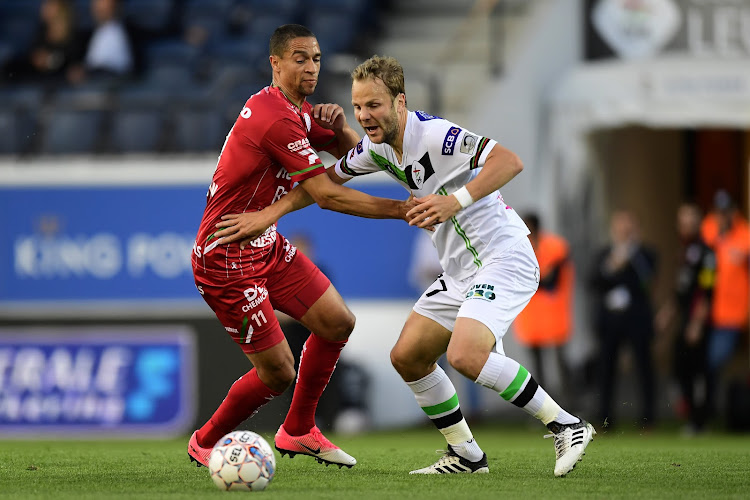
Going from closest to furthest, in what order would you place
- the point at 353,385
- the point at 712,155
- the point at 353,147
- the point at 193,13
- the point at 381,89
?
1. the point at 381,89
2. the point at 353,147
3. the point at 353,385
4. the point at 193,13
5. the point at 712,155

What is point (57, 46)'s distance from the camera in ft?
49.0

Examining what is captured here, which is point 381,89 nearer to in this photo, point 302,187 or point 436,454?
point 302,187

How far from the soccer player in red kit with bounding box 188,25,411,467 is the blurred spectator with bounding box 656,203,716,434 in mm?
5498

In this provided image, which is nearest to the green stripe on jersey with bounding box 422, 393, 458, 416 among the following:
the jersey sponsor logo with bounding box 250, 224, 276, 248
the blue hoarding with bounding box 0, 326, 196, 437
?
the jersey sponsor logo with bounding box 250, 224, 276, 248

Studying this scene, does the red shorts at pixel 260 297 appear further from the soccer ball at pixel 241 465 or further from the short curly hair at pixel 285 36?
the short curly hair at pixel 285 36

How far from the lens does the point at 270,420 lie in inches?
454

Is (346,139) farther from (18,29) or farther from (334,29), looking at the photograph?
(18,29)

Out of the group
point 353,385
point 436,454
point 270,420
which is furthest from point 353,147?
point 353,385

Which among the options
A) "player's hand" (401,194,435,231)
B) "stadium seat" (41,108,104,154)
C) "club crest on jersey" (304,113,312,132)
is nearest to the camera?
"player's hand" (401,194,435,231)

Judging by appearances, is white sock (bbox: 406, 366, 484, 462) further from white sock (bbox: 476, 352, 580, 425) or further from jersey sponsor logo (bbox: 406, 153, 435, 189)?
jersey sponsor logo (bbox: 406, 153, 435, 189)

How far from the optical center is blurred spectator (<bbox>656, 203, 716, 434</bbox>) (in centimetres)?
1197

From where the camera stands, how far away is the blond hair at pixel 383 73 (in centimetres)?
668

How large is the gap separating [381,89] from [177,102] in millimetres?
7764

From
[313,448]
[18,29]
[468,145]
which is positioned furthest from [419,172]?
[18,29]
